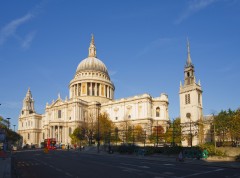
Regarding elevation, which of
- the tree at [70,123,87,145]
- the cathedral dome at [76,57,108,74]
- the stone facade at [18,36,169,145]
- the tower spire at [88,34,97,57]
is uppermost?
the tower spire at [88,34,97,57]

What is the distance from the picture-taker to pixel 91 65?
131375 mm

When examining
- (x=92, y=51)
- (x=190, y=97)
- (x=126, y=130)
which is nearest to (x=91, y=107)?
(x=92, y=51)

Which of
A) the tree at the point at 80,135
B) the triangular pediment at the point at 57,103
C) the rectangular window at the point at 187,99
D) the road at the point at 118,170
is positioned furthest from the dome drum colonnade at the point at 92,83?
the road at the point at 118,170

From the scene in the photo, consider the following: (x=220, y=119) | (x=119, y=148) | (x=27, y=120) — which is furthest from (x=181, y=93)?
(x=27, y=120)

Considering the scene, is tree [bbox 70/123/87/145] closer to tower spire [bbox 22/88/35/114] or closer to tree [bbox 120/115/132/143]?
tree [bbox 120/115/132/143]

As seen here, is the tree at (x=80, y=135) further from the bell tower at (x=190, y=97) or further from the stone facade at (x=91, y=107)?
the bell tower at (x=190, y=97)

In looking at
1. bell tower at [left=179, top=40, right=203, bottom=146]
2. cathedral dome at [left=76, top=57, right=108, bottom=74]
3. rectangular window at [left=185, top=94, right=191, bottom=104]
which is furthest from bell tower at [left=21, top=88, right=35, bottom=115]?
rectangular window at [left=185, top=94, right=191, bottom=104]

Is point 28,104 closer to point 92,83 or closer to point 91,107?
point 92,83

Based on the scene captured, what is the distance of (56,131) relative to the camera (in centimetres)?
10844

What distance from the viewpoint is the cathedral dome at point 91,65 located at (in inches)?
5128

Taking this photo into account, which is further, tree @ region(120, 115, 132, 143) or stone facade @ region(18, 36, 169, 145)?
stone facade @ region(18, 36, 169, 145)

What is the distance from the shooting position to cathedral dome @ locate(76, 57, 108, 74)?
130250 mm

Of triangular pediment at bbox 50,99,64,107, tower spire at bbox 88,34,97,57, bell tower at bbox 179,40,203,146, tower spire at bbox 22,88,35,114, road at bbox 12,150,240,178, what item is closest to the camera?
road at bbox 12,150,240,178

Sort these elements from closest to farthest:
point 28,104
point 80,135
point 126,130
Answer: point 126,130 < point 80,135 < point 28,104
